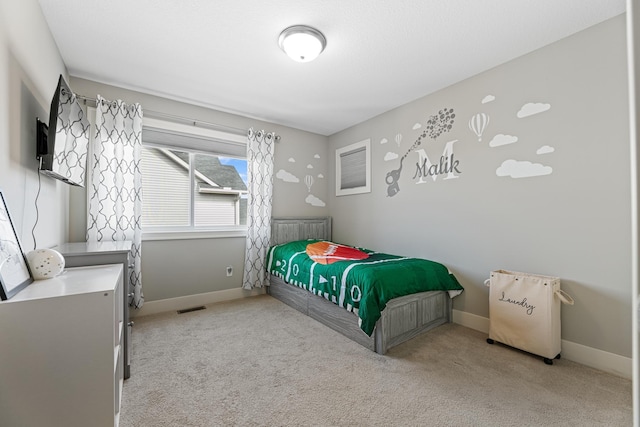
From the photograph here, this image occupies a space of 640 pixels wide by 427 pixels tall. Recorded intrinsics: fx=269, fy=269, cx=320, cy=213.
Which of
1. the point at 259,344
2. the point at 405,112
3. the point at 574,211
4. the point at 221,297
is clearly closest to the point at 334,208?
the point at 405,112

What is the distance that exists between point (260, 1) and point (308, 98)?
1434 mm

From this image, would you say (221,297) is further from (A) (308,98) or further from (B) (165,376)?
(A) (308,98)

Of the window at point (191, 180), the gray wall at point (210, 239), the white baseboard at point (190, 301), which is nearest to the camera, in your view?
the gray wall at point (210, 239)

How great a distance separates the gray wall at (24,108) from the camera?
1.31 meters

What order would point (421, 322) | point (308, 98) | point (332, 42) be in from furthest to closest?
point (308, 98) → point (421, 322) → point (332, 42)

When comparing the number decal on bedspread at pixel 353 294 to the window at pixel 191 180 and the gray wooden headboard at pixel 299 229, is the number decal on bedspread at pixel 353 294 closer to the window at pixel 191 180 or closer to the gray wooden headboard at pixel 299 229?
the gray wooden headboard at pixel 299 229

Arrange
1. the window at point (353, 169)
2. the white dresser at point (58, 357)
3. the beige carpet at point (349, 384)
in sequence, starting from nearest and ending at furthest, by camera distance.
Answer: the white dresser at point (58, 357) → the beige carpet at point (349, 384) → the window at point (353, 169)

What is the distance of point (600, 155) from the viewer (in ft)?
6.34

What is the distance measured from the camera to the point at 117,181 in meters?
2.73

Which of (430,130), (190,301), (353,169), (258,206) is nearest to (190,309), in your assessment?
(190,301)

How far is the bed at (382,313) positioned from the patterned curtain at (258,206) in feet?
0.97

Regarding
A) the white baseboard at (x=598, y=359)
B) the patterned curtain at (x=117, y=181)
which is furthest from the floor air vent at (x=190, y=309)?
the white baseboard at (x=598, y=359)

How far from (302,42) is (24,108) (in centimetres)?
176

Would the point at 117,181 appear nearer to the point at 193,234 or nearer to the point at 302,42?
the point at 193,234
